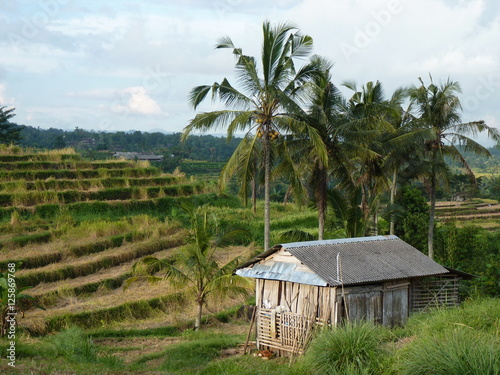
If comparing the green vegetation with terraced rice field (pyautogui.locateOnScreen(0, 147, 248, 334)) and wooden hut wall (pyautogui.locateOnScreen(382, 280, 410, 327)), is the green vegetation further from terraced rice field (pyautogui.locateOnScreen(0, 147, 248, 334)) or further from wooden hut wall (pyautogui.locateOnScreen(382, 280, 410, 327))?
terraced rice field (pyautogui.locateOnScreen(0, 147, 248, 334))

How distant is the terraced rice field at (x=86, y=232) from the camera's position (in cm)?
1541

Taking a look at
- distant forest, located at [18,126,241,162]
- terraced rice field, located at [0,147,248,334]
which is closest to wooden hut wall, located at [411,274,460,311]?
terraced rice field, located at [0,147,248,334]

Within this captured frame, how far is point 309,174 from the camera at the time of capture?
1722 centimetres

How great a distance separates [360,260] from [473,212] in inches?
1494

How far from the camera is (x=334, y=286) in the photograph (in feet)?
37.0

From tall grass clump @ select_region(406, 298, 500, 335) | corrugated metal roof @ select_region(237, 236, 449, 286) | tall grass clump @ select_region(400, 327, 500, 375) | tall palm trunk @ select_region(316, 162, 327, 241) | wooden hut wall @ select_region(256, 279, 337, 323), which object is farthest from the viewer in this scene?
tall palm trunk @ select_region(316, 162, 327, 241)

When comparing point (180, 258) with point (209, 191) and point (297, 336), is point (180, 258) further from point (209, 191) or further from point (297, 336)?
point (209, 191)

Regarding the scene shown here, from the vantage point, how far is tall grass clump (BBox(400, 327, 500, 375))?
274 inches

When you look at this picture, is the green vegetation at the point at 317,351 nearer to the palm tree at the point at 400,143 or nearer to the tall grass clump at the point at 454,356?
the tall grass clump at the point at 454,356

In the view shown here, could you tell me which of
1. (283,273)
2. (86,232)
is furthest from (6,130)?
(283,273)

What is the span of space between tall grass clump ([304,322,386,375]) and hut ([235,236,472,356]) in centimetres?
195

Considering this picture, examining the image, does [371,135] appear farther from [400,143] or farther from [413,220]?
[413,220]

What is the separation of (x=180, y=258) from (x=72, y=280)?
428 centimetres

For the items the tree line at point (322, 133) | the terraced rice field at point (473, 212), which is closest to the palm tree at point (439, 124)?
the tree line at point (322, 133)
